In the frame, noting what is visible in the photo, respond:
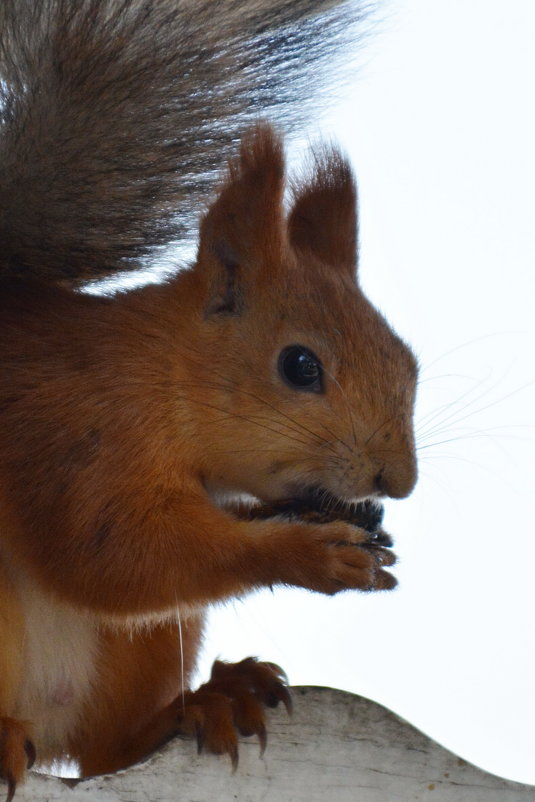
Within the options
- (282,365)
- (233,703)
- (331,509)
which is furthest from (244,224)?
(233,703)

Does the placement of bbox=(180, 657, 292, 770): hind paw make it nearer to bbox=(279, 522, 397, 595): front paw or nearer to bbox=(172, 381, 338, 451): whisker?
bbox=(279, 522, 397, 595): front paw

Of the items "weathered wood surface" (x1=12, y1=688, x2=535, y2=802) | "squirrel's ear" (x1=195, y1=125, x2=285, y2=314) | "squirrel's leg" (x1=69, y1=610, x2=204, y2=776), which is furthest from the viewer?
"squirrel's leg" (x1=69, y1=610, x2=204, y2=776)

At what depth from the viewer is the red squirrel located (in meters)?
0.97

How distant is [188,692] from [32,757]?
0.21 meters

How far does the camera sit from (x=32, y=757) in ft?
3.22

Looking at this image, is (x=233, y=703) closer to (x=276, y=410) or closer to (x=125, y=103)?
(x=276, y=410)

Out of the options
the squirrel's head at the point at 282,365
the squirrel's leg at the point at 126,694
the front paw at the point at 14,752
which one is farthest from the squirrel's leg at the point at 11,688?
the squirrel's head at the point at 282,365

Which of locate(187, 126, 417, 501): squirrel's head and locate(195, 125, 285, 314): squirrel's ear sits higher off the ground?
locate(195, 125, 285, 314): squirrel's ear

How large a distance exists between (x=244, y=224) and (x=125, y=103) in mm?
187

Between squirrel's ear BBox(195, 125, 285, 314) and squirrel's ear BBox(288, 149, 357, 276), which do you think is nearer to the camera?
squirrel's ear BBox(195, 125, 285, 314)

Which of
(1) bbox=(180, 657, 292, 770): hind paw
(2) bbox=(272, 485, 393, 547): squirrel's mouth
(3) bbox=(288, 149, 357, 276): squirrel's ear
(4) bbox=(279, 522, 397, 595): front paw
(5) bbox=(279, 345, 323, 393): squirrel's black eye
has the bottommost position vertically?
(1) bbox=(180, 657, 292, 770): hind paw

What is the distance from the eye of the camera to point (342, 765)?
36.6 inches

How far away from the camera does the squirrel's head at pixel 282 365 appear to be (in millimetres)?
953

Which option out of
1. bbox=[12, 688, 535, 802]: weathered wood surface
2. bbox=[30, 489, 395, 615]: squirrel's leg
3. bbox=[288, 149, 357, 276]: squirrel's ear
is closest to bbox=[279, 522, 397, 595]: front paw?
bbox=[30, 489, 395, 615]: squirrel's leg
